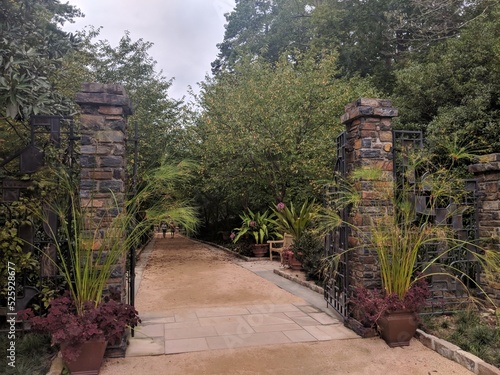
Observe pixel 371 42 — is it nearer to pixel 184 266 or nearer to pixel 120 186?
pixel 184 266

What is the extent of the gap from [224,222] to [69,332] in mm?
14150

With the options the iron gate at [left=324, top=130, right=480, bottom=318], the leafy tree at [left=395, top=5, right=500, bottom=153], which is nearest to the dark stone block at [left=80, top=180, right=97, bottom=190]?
the iron gate at [left=324, top=130, right=480, bottom=318]

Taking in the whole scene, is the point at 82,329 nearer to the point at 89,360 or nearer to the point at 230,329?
the point at 89,360

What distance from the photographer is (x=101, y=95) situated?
11.7 feet

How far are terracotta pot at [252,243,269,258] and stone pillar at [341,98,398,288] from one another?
21.8ft

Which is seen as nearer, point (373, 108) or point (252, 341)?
point (252, 341)

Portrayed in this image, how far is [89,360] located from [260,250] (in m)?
7.77

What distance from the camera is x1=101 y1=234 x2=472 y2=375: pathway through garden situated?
10.5 ft

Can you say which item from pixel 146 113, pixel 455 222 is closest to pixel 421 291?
pixel 455 222

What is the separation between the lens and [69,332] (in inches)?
116

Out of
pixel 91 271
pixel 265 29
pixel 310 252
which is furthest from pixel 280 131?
pixel 265 29

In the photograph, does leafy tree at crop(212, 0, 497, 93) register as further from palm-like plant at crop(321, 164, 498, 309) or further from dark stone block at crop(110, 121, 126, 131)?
dark stone block at crop(110, 121, 126, 131)

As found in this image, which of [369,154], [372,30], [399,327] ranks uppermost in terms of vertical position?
[372,30]

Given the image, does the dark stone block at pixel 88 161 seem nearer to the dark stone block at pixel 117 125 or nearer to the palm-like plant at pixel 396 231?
the dark stone block at pixel 117 125
